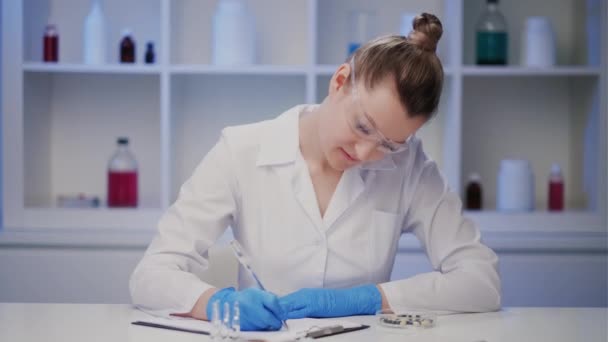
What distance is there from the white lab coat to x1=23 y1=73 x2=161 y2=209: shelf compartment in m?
1.17

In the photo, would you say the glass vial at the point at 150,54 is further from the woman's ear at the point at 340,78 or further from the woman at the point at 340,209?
the woman's ear at the point at 340,78

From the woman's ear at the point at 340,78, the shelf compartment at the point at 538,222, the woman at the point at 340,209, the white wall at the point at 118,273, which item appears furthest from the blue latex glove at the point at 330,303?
the shelf compartment at the point at 538,222

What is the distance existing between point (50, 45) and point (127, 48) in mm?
249

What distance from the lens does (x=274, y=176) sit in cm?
170

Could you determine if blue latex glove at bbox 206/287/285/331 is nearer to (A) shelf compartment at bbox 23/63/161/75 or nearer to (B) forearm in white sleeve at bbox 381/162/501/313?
(B) forearm in white sleeve at bbox 381/162/501/313

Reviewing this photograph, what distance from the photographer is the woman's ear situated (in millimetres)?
1521

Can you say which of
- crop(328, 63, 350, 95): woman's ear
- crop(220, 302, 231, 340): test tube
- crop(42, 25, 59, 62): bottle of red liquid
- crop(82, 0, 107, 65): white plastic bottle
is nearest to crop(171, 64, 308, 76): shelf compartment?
crop(82, 0, 107, 65): white plastic bottle

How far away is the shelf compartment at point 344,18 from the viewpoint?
9.20 feet

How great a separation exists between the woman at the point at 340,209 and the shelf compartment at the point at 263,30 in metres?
1.08

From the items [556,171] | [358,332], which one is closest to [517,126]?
[556,171]

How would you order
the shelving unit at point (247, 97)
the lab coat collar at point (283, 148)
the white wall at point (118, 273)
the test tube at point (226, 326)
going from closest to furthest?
1. the test tube at point (226, 326)
2. the lab coat collar at point (283, 148)
3. the white wall at point (118, 273)
4. the shelving unit at point (247, 97)

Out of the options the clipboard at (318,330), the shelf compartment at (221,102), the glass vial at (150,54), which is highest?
the glass vial at (150,54)

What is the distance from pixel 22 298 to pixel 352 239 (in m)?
1.31

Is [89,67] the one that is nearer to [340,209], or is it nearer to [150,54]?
[150,54]
